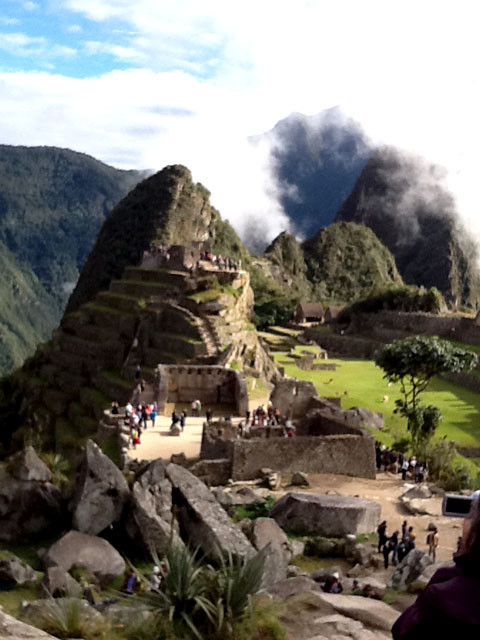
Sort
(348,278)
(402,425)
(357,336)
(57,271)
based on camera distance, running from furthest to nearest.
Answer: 1. (348,278)
2. (57,271)
3. (357,336)
4. (402,425)

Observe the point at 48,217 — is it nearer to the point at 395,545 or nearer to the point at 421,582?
the point at 395,545

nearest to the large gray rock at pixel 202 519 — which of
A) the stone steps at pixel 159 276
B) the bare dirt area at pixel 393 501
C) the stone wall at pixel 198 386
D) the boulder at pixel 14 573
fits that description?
the boulder at pixel 14 573

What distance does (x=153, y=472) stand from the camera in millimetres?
13172

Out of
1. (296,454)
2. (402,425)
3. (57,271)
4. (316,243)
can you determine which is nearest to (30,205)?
(57,271)

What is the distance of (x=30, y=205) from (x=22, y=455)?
150230 mm

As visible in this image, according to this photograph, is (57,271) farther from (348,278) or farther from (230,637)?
(230,637)

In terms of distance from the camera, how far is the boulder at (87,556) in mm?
11320

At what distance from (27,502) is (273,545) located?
14.2 ft

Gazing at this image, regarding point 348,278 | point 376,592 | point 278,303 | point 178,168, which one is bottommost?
point 376,592

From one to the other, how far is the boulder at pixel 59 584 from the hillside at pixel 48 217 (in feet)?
342

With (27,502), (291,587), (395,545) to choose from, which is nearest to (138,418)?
(27,502)

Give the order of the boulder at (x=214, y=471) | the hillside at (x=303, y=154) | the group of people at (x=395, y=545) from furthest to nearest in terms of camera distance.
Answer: the hillside at (x=303, y=154), the boulder at (x=214, y=471), the group of people at (x=395, y=545)

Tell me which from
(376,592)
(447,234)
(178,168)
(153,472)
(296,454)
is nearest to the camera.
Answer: (376,592)

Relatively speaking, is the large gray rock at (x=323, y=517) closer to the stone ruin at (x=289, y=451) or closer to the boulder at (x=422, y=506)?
the boulder at (x=422, y=506)
